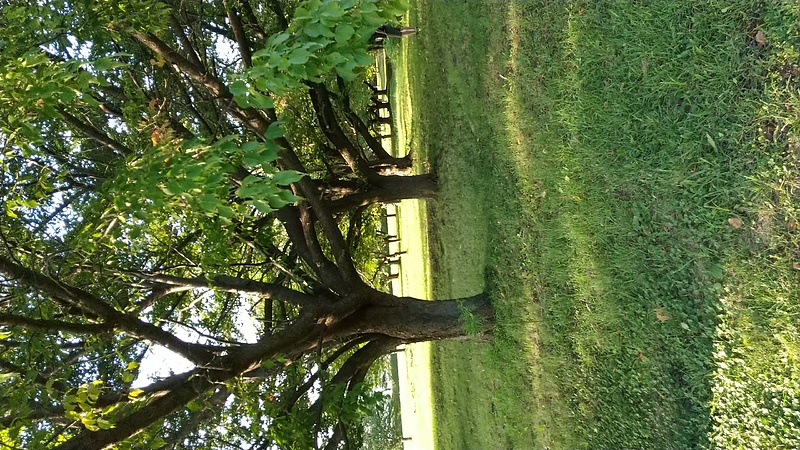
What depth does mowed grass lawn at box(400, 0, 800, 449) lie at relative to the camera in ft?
13.3

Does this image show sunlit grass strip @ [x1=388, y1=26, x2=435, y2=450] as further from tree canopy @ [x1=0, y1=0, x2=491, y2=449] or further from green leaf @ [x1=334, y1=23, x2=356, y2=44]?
green leaf @ [x1=334, y1=23, x2=356, y2=44]

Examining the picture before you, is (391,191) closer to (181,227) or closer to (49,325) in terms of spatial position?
(181,227)

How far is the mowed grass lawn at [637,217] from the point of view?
4062 millimetres

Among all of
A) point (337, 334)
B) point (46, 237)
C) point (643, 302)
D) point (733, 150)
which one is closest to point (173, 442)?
point (337, 334)

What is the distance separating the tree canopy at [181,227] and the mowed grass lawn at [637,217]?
4.22ft

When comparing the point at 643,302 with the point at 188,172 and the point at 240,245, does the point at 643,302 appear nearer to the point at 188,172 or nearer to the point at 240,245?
the point at 188,172

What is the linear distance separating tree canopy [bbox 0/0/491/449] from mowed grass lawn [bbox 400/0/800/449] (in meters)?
1.29

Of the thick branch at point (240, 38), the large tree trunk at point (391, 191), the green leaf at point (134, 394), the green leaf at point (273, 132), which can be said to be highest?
the thick branch at point (240, 38)

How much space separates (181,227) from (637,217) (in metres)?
5.41

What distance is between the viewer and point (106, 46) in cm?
726

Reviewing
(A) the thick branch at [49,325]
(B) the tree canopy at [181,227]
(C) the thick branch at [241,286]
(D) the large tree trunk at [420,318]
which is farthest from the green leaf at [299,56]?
(D) the large tree trunk at [420,318]

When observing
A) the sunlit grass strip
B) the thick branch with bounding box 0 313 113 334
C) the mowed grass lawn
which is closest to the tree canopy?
the thick branch with bounding box 0 313 113 334

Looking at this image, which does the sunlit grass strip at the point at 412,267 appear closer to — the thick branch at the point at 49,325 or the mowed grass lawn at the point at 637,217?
the mowed grass lawn at the point at 637,217

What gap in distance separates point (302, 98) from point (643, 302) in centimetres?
599
